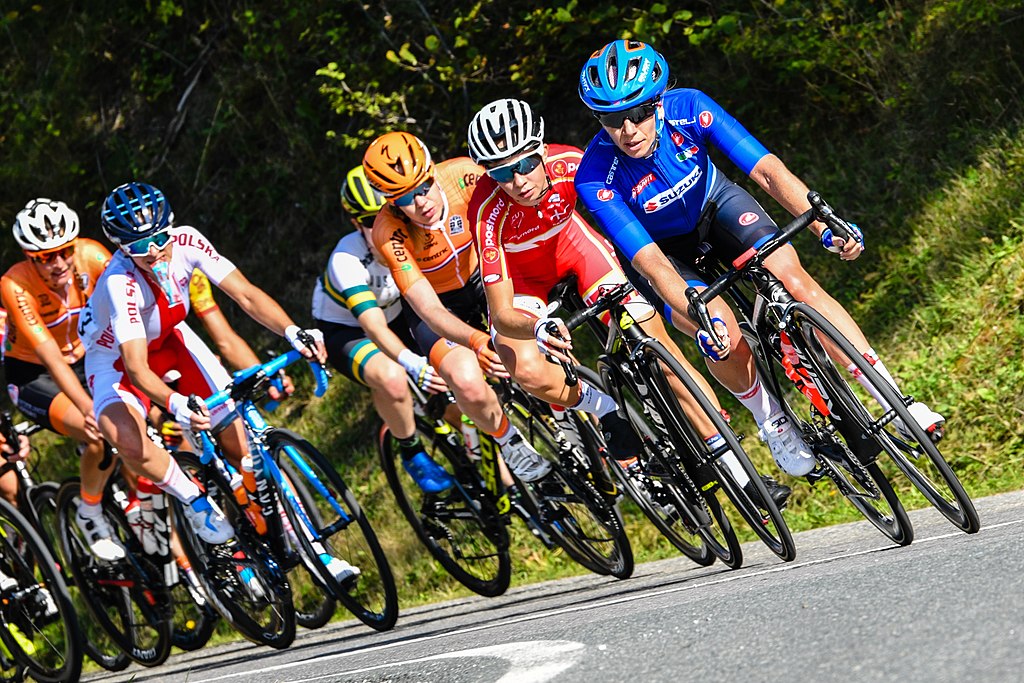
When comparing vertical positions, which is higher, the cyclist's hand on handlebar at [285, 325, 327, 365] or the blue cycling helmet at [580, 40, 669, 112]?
the blue cycling helmet at [580, 40, 669, 112]

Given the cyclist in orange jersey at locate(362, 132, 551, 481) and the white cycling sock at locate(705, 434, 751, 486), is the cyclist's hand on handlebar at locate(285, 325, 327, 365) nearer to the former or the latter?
the cyclist in orange jersey at locate(362, 132, 551, 481)

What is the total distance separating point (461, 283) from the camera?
8.27 m

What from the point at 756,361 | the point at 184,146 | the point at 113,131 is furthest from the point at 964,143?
the point at 113,131

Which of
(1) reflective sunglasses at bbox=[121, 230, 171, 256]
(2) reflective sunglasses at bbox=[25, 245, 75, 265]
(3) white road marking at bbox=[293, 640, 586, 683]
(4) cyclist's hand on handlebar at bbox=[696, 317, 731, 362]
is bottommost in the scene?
(3) white road marking at bbox=[293, 640, 586, 683]

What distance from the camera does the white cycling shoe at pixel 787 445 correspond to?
21.4ft

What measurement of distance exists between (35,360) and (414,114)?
4.20m

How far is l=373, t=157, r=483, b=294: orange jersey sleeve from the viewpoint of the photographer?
25.4 ft

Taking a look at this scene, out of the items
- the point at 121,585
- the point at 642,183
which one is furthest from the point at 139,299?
the point at 642,183

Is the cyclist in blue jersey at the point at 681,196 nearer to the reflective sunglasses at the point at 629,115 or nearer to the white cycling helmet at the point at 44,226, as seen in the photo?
the reflective sunglasses at the point at 629,115

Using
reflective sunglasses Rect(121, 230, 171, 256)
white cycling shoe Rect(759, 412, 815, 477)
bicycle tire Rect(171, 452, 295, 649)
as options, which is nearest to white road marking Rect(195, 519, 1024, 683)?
white cycling shoe Rect(759, 412, 815, 477)

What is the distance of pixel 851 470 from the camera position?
636cm

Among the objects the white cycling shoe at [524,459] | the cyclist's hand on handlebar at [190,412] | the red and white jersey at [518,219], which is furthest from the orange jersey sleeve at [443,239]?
the cyclist's hand on handlebar at [190,412]

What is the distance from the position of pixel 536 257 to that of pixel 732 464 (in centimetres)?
165

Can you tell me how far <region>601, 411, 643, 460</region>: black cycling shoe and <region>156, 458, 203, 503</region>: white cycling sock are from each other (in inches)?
108
